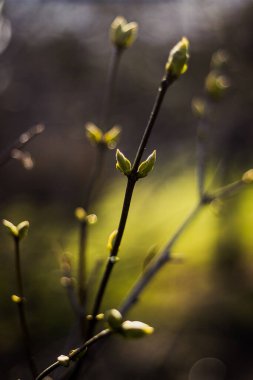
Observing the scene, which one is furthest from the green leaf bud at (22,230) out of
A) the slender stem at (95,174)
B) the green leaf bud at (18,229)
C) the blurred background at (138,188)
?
the blurred background at (138,188)

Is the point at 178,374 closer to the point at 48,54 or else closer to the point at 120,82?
the point at 48,54

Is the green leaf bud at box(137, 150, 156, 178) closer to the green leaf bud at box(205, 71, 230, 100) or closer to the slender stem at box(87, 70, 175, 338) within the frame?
the slender stem at box(87, 70, 175, 338)

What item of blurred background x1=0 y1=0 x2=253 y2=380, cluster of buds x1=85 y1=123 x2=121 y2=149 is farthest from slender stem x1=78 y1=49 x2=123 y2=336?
blurred background x1=0 y1=0 x2=253 y2=380

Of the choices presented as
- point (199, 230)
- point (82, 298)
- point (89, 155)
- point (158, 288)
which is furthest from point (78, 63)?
point (82, 298)

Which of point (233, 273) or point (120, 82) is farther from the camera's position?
point (120, 82)

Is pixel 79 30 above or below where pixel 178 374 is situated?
above

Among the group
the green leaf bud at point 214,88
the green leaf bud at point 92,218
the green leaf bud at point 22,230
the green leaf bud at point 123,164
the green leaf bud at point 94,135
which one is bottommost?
the green leaf bud at point 92,218

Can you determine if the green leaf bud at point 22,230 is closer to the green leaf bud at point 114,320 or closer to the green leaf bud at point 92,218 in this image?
the green leaf bud at point 92,218

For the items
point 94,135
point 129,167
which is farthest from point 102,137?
point 129,167
